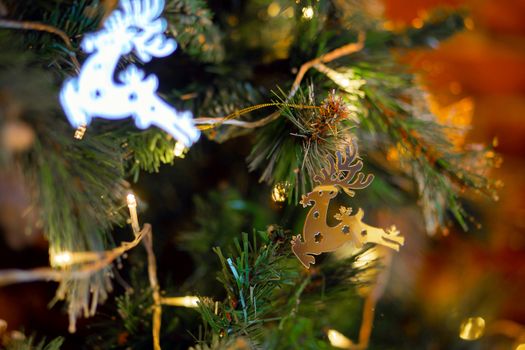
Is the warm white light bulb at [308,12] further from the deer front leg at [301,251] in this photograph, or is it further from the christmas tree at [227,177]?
the deer front leg at [301,251]

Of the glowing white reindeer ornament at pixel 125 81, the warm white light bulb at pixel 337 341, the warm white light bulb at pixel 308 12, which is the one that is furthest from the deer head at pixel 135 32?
the warm white light bulb at pixel 337 341

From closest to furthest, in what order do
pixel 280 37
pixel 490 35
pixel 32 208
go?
pixel 32 208 → pixel 280 37 → pixel 490 35

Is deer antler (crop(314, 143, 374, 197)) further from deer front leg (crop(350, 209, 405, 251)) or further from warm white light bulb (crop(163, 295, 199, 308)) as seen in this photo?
warm white light bulb (crop(163, 295, 199, 308))

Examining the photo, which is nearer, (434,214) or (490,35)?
(434,214)

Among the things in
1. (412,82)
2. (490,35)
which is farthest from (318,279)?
(490,35)

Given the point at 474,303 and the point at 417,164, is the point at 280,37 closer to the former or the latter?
the point at 417,164

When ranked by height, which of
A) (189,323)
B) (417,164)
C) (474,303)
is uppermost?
(417,164)

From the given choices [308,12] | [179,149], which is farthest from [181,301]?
[308,12]

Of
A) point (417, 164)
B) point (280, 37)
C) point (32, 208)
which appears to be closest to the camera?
point (32, 208)

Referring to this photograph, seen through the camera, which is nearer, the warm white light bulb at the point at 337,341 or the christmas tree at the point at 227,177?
the christmas tree at the point at 227,177
